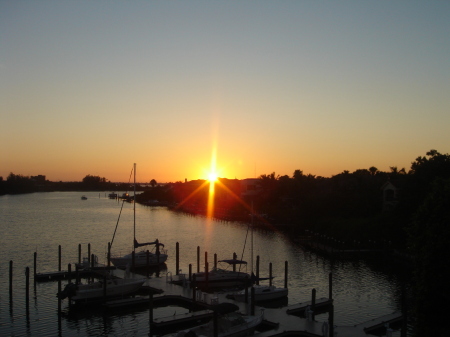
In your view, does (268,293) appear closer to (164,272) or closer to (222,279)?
(222,279)

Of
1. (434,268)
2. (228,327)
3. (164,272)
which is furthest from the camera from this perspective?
(164,272)

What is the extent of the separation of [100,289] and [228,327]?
11634mm

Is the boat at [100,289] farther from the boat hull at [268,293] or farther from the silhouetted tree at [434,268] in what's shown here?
the silhouetted tree at [434,268]

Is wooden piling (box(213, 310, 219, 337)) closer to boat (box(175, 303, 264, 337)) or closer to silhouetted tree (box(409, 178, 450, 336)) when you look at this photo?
boat (box(175, 303, 264, 337))

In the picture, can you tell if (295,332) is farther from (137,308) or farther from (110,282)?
(110,282)

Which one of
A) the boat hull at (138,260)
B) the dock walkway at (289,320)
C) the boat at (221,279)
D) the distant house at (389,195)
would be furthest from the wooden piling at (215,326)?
the distant house at (389,195)

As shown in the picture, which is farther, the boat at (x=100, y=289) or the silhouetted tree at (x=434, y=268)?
the boat at (x=100, y=289)

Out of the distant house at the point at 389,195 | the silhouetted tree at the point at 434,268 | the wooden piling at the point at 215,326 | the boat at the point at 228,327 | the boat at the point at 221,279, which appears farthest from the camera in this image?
the distant house at the point at 389,195

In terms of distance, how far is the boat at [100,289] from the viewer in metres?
30.4

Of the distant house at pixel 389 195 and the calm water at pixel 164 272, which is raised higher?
the distant house at pixel 389 195

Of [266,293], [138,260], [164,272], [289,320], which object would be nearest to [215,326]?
[289,320]

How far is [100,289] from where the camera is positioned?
31391mm

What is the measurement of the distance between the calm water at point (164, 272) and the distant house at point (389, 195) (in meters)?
16.1

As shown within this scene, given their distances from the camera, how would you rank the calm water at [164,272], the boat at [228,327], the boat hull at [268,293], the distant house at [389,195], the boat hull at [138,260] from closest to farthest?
Result: the boat at [228,327] → the calm water at [164,272] → the boat hull at [268,293] → the boat hull at [138,260] → the distant house at [389,195]
